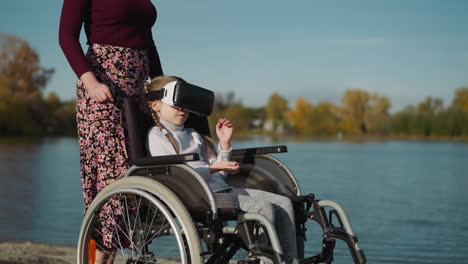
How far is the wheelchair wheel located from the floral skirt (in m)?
0.01

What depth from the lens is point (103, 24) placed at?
2.55m

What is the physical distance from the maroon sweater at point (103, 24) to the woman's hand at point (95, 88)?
31 mm

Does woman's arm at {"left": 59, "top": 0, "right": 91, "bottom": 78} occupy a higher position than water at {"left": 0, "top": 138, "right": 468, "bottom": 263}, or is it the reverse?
woman's arm at {"left": 59, "top": 0, "right": 91, "bottom": 78}

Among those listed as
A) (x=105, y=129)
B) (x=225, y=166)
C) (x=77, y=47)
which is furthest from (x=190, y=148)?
(x=77, y=47)

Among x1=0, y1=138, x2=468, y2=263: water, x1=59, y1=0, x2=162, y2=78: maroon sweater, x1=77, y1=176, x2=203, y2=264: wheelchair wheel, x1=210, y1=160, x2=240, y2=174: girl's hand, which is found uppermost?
x1=59, y1=0, x2=162, y2=78: maroon sweater

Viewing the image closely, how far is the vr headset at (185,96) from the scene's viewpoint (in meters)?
2.45

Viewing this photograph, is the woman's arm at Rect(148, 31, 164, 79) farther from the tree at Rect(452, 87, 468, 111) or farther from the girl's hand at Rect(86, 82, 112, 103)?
the tree at Rect(452, 87, 468, 111)

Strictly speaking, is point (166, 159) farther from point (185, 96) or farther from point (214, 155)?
point (214, 155)

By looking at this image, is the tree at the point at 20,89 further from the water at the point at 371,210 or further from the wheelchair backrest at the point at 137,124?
the wheelchair backrest at the point at 137,124

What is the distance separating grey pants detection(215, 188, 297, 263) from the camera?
2.23m

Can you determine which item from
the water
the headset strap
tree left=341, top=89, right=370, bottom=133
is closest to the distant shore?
the water

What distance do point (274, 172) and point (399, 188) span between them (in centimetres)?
873

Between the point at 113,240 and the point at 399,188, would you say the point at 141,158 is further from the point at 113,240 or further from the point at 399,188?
the point at 399,188

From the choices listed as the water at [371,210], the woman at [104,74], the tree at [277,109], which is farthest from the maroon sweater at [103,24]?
the tree at [277,109]
